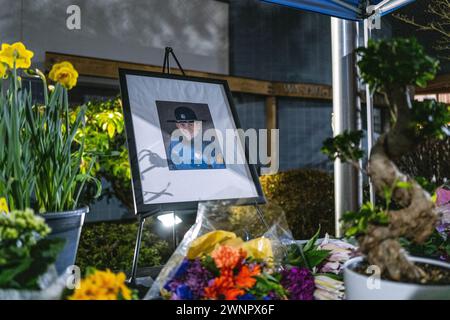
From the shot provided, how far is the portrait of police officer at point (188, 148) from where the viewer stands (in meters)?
1.45

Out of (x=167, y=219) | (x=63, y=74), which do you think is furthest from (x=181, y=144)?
(x=63, y=74)

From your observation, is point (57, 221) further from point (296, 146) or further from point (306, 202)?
point (296, 146)

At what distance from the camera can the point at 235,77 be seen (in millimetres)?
5199

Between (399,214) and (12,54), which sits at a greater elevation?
(12,54)

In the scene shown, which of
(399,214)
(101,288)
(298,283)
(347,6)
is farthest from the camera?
(347,6)

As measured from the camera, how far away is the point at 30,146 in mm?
1053

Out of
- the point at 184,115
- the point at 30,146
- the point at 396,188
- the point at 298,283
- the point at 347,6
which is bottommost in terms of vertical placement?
the point at 298,283

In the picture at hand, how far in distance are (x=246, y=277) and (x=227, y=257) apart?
56mm

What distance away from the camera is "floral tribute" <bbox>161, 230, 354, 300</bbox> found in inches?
33.3

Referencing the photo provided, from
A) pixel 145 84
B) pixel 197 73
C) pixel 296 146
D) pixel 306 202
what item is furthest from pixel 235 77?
pixel 145 84

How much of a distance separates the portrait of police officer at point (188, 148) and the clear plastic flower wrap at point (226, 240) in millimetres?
354

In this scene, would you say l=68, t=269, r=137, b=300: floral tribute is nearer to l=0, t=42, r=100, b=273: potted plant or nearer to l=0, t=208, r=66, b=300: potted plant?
l=0, t=208, r=66, b=300: potted plant

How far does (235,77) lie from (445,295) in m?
4.62

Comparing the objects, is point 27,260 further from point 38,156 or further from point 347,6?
point 347,6
